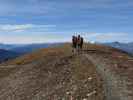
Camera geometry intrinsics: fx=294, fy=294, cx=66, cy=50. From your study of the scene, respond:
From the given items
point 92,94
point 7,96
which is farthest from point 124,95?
point 7,96

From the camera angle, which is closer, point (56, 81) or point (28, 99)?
point (28, 99)

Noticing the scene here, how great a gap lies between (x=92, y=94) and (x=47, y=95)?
298 inches

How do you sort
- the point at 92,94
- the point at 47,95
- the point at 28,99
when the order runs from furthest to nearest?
the point at 28,99 → the point at 47,95 → the point at 92,94

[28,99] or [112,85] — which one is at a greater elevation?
[112,85]

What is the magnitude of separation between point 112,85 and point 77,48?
50.9 meters

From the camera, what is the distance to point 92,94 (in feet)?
76.0

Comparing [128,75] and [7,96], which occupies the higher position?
[128,75]

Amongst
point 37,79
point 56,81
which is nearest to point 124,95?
point 56,81

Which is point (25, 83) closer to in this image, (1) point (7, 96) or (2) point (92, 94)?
(1) point (7, 96)

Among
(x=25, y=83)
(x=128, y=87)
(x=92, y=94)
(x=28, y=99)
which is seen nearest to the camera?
(x=92, y=94)

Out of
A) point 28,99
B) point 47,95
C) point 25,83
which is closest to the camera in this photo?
point 47,95

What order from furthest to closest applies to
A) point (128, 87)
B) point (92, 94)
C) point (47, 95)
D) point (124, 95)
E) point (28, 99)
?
point (28, 99) → point (47, 95) → point (128, 87) → point (92, 94) → point (124, 95)

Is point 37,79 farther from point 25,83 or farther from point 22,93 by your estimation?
point 22,93

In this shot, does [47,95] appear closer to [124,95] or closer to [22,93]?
[22,93]
